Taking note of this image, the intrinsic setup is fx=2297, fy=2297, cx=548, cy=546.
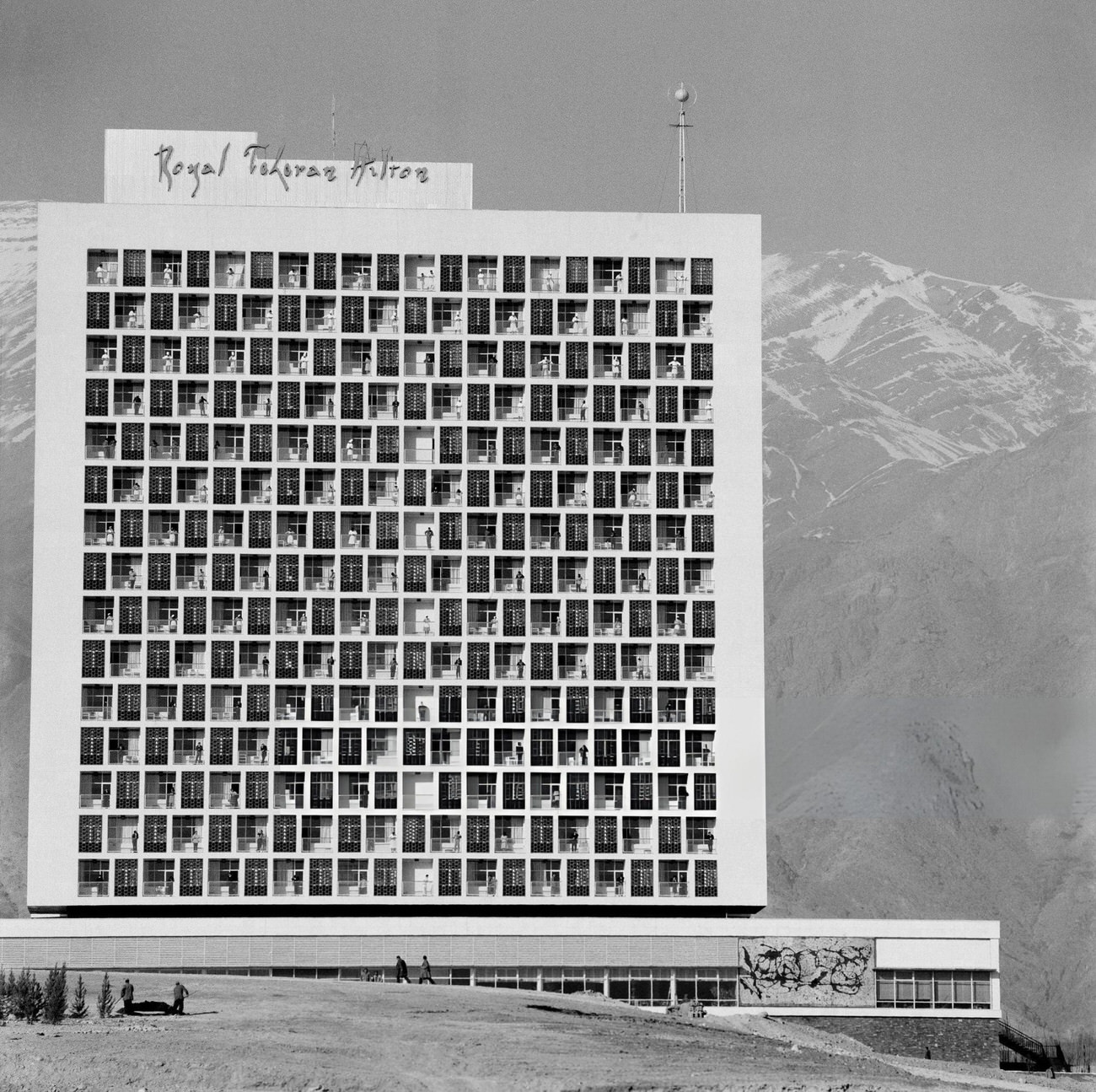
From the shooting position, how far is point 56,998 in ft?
409

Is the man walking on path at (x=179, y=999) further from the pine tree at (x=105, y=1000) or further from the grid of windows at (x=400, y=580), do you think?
the grid of windows at (x=400, y=580)

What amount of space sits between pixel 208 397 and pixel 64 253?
41.4 ft

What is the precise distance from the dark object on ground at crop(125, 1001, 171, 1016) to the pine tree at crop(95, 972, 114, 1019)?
1.54m

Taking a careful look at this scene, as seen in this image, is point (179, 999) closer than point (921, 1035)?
Yes

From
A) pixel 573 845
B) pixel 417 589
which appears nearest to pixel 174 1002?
pixel 573 845

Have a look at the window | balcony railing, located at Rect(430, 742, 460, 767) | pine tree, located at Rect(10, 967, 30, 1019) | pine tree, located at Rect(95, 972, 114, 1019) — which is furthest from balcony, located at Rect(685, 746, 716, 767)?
pine tree, located at Rect(10, 967, 30, 1019)

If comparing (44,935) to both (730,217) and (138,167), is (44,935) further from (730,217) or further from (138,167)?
(730,217)

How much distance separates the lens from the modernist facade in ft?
456

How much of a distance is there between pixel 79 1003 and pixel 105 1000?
6.57 ft

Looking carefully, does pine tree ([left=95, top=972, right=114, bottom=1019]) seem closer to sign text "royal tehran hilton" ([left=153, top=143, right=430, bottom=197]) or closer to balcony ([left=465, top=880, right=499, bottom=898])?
balcony ([left=465, top=880, right=499, bottom=898])

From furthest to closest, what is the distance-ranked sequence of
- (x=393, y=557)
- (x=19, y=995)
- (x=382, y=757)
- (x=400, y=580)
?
(x=393, y=557) → (x=400, y=580) → (x=382, y=757) → (x=19, y=995)

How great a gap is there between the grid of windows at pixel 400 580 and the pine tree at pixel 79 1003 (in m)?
9.84

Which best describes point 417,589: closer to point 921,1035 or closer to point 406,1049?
point 406,1049

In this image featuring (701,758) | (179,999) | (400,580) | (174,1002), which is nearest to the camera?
(179,999)
